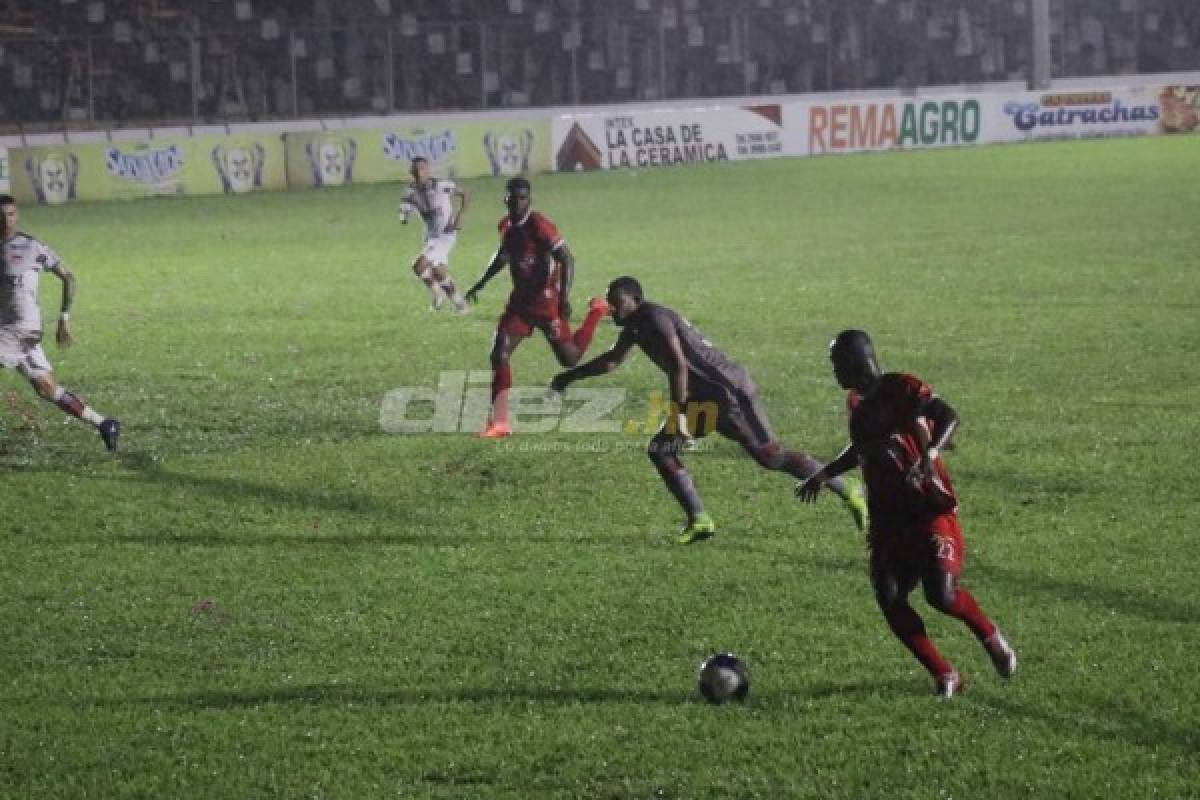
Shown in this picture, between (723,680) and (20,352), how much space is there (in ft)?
28.8

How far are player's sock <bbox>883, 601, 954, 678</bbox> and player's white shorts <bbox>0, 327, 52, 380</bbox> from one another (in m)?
9.03

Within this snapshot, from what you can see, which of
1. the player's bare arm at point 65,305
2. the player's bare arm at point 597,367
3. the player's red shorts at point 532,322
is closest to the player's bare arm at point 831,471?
the player's bare arm at point 597,367

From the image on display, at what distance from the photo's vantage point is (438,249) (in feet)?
80.6

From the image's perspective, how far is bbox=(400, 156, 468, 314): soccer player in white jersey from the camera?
24094 mm

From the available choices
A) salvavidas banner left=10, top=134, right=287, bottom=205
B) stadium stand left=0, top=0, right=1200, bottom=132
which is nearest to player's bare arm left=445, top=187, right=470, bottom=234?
salvavidas banner left=10, top=134, right=287, bottom=205

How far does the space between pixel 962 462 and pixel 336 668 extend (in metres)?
6.12

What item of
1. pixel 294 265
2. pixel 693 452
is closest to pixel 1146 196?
pixel 294 265

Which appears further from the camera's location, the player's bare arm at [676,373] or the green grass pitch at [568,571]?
the player's bare arm at [676,373]

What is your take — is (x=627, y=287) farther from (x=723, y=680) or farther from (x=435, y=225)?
(x=435, y=225)

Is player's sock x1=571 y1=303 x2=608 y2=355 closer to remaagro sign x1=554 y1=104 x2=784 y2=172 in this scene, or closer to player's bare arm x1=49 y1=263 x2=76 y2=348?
player's bare arm x1=49 y1=263 x2=76 y2=348

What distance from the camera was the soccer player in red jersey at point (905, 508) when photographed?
8.20 meters

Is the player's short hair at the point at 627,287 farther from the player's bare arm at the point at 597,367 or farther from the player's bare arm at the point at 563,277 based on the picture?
the player's bare arm at the point at 563,277

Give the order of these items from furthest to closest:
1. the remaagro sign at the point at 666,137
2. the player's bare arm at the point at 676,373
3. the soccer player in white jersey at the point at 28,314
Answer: the remaagro sign at the point at 666,137 → the soccer player in white jersey at the point at 28,314 → the player's bare arm at the point at 676,373

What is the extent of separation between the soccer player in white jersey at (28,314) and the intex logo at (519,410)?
2.49m
